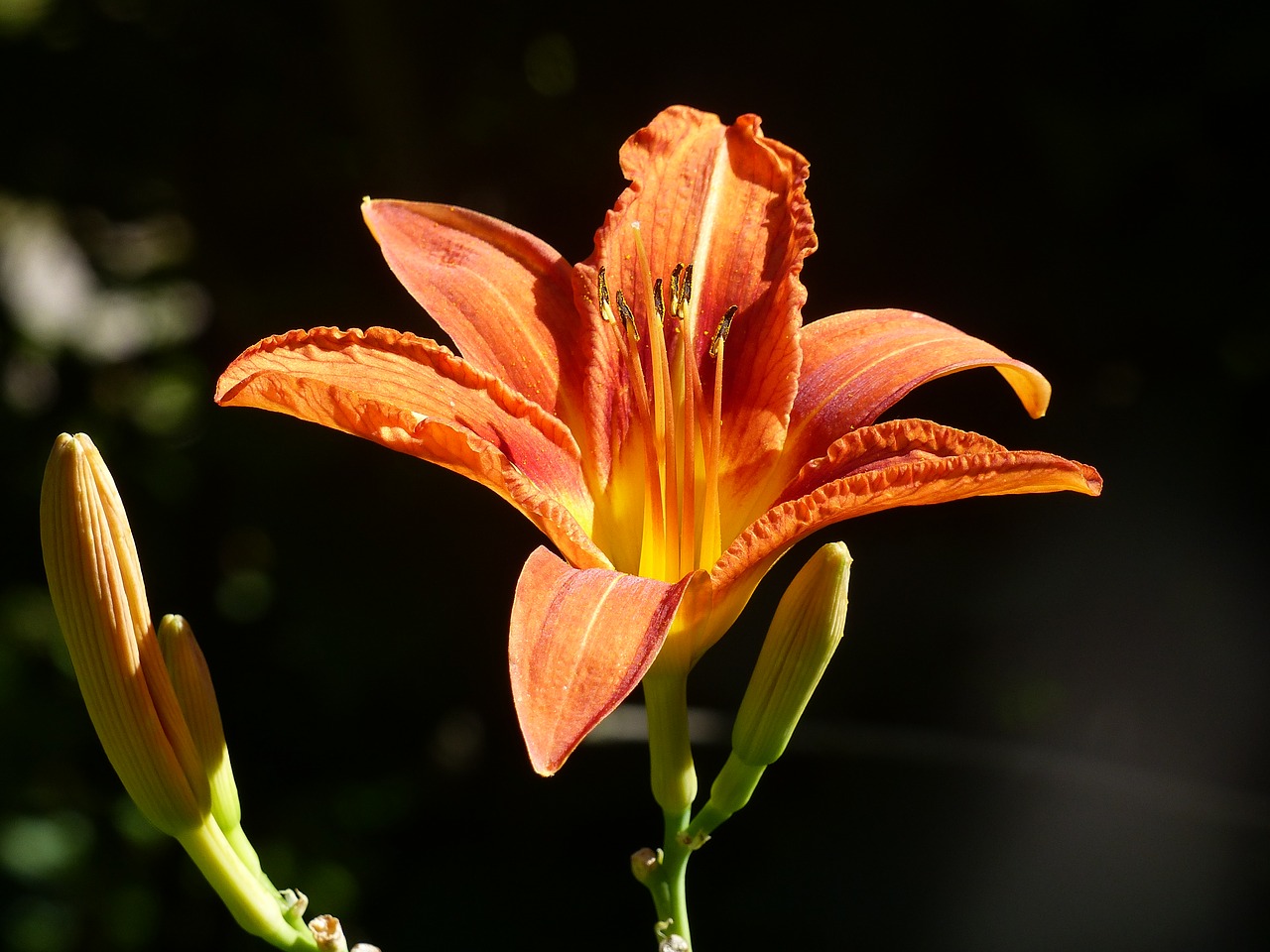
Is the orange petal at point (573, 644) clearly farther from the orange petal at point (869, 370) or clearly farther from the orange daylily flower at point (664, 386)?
the orange petal at point (869, 370)

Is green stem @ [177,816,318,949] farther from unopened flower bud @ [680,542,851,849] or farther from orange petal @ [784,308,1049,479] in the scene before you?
orange petal @ [784,308,1049,479]

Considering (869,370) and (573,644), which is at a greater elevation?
(869,370)

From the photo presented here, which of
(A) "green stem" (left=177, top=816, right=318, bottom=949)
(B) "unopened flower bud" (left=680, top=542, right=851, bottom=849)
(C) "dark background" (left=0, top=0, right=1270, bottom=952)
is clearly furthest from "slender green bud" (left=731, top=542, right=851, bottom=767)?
(C) "dark background" (left=0, top=0, right=1270, bottom=952)

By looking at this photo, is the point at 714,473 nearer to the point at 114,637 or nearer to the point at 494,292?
the point at 494,292

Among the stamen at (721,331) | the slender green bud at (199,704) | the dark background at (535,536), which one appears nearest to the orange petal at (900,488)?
the stamen at (721,331)

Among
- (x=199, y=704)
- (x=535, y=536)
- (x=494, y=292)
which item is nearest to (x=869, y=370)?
(x=494, y=292)
